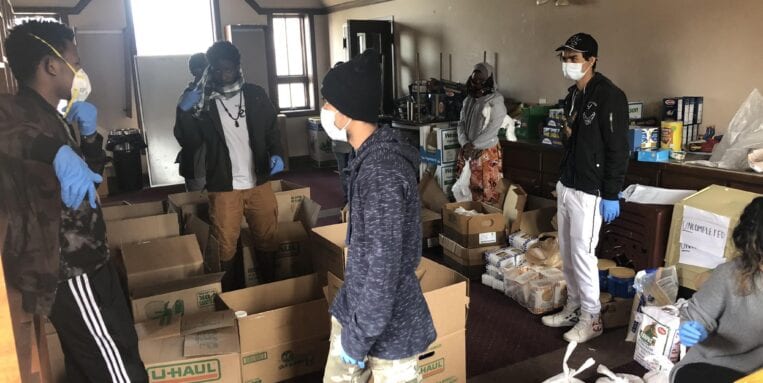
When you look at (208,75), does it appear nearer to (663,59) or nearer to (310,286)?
(310,286)

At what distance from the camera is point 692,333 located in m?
1.65

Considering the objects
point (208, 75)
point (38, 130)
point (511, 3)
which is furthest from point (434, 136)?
point (38, 130)

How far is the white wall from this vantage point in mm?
3311

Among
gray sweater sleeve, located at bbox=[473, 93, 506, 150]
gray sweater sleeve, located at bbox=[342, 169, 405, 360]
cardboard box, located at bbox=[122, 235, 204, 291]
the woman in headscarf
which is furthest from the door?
gray sweater sleeve, located at bbox=[342, 169, 405, 360]

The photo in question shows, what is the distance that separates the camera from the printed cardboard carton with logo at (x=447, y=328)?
6.82 ft

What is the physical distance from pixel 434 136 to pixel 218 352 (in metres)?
3.16

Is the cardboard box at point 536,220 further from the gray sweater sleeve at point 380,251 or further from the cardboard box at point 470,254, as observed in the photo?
the gray sweater sleeve at point 380,251

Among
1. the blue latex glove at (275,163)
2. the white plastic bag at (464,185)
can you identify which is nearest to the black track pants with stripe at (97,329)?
the blue latex glove at (275,163)

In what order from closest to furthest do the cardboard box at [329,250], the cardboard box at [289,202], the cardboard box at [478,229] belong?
the cardboard box at [329,250] → the cardboard box at [289,202] → the cardboard box at [478,229]

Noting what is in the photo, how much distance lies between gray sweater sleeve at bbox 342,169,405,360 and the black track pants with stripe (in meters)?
0.86

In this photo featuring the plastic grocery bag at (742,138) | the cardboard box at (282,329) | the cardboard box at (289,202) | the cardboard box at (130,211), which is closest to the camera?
the cardboard box at (282,329)

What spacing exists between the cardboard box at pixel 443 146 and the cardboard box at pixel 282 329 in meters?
2.44

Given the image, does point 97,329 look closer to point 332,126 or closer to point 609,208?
point 332,126

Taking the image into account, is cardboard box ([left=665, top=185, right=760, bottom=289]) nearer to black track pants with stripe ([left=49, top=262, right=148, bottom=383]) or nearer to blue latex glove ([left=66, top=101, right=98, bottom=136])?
black track pants with stripe ([left=49, top=262, right=148, bottom=383])
